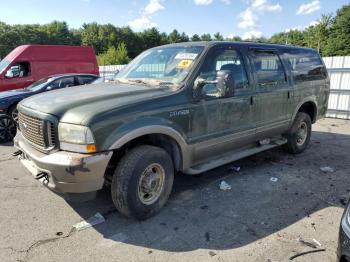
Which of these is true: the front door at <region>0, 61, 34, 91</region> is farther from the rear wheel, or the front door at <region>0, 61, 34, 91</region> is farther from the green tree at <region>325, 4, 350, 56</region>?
the green tree at <region>325, 4, 350, 56</region>

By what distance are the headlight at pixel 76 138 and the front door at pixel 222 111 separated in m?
1.40

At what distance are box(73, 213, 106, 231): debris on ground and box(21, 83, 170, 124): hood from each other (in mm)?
1236

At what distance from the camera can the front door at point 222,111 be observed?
4.09m

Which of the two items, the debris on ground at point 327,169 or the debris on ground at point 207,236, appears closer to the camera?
the debris on ground at point 207,236

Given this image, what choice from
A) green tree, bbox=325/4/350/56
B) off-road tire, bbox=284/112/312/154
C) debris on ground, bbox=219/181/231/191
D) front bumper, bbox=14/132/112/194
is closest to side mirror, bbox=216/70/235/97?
debris on ground, bbox=219/181/231/191

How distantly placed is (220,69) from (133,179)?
1.95m

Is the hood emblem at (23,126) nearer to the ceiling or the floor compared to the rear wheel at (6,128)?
nearer to the ceiling

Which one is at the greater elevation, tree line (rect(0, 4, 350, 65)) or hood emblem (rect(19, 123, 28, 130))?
tree line (rect(0, 4, 350, 65))

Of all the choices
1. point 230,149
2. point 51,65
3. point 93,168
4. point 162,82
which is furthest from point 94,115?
point 51,65

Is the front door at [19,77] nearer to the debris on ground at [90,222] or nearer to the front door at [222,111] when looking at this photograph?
the debris on ground at [90,222]

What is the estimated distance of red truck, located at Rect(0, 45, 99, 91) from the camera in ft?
38.4

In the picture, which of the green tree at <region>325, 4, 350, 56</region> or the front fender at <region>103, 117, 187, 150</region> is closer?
the front fender at <region>103, 117, 187, 150</region>

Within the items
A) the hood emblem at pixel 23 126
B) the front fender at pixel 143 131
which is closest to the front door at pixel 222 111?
the front fender at pixel 143 131

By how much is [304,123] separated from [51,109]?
488 cm
